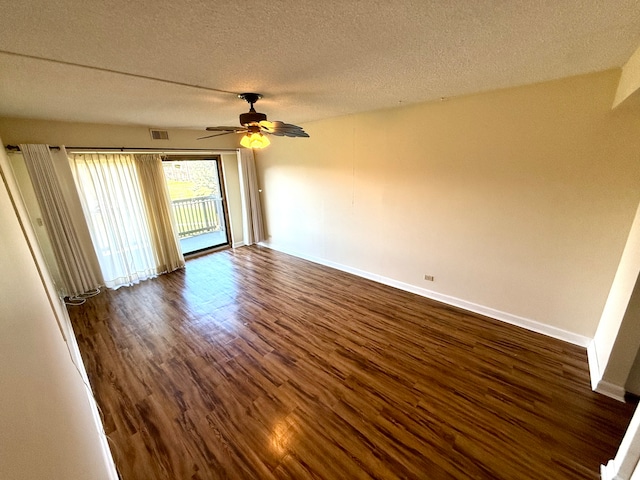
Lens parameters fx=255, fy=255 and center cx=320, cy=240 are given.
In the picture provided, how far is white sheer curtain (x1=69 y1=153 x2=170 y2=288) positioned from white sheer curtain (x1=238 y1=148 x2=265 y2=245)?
1683mm

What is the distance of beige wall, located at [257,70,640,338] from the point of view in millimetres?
2029

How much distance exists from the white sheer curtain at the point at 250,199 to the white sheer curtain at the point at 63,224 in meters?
2.38

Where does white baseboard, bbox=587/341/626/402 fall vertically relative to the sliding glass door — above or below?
below

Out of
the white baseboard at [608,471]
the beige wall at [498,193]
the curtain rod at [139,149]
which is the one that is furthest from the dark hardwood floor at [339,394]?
the curtain rod at [139,149]

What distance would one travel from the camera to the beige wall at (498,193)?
2.03 m

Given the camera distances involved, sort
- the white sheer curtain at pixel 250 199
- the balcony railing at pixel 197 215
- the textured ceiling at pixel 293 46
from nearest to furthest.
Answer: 1. the textured ceiling at pixel 293 46
2. the white sheer curtain at pixel 250 199
3. the balcony railing at pixel 197 215

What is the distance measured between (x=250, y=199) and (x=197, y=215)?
3.94ft

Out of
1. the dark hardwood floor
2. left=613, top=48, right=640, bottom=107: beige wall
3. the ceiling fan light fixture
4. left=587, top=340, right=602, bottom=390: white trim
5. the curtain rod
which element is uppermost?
left=613, top=48, right=640, bottom=107: beige wall

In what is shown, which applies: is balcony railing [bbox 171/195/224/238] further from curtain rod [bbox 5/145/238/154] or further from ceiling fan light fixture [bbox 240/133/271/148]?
ceiling fan light fixture [bbox 240/133/271/148]

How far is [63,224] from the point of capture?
3186 millimetres

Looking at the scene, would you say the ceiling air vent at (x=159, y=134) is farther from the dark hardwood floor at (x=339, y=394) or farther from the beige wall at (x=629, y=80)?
the beige wall at (x=629, y=80)

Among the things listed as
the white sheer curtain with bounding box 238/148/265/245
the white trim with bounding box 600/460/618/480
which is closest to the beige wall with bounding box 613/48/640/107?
the white trim with bounding box 600/460/618/480

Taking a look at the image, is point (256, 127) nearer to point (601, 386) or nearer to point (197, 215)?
point (601, 386)

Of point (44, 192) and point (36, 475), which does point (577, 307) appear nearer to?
point (36, 475)
